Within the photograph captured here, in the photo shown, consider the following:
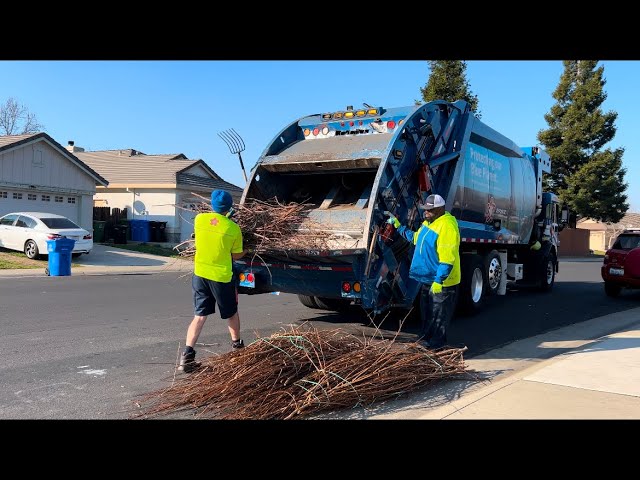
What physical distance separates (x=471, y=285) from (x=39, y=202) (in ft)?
62.9

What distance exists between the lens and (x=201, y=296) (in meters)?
5.81

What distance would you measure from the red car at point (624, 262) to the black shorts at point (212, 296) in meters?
9.87

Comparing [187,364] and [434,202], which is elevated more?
[434,202]

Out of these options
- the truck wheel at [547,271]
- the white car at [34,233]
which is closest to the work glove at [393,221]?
the truck wheel at [547,271]

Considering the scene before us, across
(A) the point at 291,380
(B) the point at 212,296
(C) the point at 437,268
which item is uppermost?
(C) the point at 437,268

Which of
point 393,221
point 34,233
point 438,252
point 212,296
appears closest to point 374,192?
point 393,221

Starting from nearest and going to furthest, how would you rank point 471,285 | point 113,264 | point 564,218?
point 471,285
point 564,218
point 113,264

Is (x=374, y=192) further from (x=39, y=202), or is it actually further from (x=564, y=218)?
(x=39, y=202)

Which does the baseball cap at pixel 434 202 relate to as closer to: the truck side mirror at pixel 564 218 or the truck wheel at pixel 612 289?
the truck wheel at pixel 612 289

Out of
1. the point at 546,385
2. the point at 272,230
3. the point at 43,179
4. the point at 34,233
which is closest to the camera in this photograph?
the point at 546,385

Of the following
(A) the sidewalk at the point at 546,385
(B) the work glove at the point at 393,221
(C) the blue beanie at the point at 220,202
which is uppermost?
(C) the blue beanie at the point at 220,202

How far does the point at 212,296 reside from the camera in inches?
230

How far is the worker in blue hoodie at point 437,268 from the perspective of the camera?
20.3 feet
